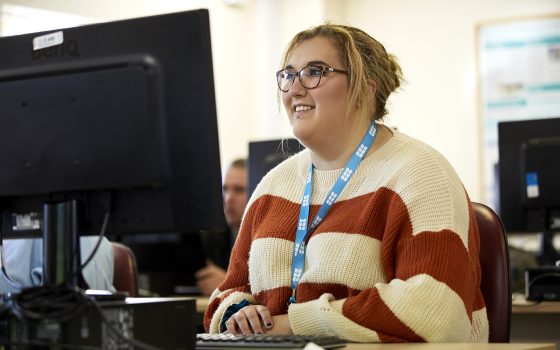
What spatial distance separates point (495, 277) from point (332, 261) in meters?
0.38

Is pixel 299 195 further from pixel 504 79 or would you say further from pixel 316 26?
pixel 504 79

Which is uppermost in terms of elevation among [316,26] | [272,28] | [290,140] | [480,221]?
[272,28]

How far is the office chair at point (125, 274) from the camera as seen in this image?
2688mm

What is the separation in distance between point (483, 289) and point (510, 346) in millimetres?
447

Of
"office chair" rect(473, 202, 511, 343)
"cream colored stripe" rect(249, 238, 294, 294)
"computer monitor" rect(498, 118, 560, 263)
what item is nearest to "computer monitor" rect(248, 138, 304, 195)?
"computer monitor" rect(498, 118, 560, 263)

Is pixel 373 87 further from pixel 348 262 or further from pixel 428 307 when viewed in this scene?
pixel 428 307

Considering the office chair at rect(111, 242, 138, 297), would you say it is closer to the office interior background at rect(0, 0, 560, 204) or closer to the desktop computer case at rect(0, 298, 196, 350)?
the desktop computer case at rect(0, 298, 196, 350)

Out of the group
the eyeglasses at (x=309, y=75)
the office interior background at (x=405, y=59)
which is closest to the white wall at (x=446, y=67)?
the office interior background at (x=405, y=59)

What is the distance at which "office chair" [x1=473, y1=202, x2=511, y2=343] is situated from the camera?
6.55ft

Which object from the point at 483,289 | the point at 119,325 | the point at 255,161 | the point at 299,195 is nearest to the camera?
the point at 119,325

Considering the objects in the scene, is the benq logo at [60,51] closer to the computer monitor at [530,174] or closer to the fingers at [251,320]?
the fingers at [251,320]

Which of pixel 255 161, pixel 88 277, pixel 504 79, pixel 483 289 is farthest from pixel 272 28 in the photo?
pixel 483 289

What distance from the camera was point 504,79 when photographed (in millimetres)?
5980

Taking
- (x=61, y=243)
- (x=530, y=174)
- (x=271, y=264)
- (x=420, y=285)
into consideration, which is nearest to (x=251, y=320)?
(x=271, y=264)
